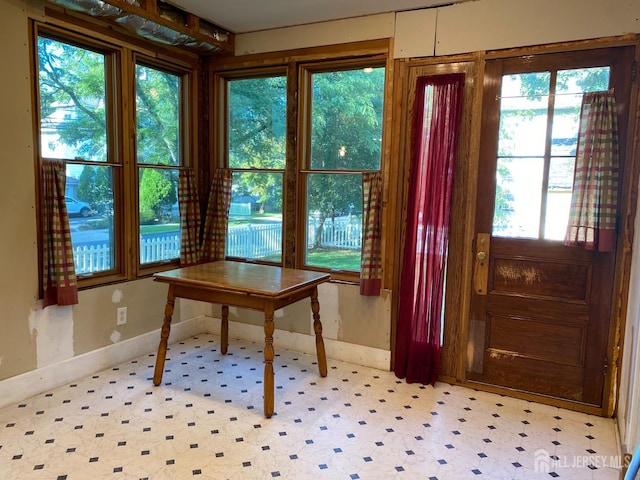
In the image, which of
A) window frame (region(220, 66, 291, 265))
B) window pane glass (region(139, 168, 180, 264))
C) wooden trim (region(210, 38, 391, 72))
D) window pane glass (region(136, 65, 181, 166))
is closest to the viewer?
wooden trim (region(210, 38, 391, 72))

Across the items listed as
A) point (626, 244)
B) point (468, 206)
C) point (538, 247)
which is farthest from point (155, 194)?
point (626, 244)

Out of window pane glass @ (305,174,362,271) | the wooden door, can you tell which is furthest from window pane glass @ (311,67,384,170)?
the wooden door

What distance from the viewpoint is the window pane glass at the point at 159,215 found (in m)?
3.66

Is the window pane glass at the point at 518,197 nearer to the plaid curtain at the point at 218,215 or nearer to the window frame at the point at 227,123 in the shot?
the window frame at the point at 227,123

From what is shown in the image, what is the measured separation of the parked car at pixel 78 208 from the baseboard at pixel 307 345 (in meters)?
1.51

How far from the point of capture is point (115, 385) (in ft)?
10.1

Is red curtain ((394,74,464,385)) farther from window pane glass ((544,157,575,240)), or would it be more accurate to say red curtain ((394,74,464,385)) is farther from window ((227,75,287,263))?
window ((227,75,287,263))

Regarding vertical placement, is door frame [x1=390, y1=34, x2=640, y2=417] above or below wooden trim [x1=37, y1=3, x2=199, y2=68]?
below

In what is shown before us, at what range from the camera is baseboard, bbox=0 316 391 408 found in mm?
2869

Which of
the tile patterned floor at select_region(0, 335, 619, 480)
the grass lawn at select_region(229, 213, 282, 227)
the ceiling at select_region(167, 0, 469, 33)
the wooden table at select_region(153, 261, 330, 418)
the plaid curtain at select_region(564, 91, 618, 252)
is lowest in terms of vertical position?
the tile patterned floor at select_region(0, 335, 619, 480)

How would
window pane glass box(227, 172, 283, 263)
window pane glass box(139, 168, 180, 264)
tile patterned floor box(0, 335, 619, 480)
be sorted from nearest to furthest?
tile patterned floor box(0, 335, 619, 480), window pane glass box(139, 168, 180, 264), window pane glass box(227, 172, 283, 263)

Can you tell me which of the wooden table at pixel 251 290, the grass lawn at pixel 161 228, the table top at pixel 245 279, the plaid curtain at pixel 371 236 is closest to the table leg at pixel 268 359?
the wooden table at pixel 251 290

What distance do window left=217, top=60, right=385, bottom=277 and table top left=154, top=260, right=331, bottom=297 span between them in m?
0.57

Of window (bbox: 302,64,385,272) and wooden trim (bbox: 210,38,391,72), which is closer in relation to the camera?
wooden trim (bbox: 210,38,391,72)
